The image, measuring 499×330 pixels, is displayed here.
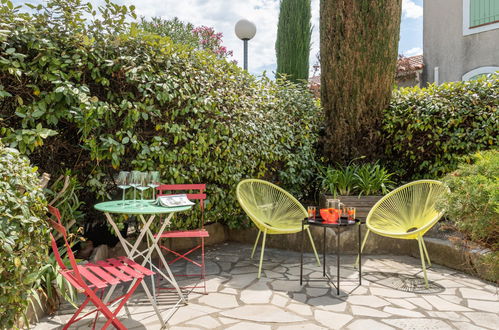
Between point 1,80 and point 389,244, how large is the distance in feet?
15.9

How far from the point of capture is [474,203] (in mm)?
2072

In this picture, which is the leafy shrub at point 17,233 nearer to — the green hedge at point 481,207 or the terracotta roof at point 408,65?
the green hedge at point 481,207

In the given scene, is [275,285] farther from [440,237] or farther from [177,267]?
[440,237]

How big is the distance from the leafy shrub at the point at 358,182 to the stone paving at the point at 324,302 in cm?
123

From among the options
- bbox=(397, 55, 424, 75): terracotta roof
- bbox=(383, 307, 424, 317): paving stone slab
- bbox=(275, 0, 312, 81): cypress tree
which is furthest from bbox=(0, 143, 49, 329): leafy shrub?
bbox=(397, 55, 424, 75): terracotta roof

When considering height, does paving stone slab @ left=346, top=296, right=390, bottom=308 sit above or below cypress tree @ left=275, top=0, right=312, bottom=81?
below

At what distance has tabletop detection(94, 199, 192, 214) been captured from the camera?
2703 millimetres

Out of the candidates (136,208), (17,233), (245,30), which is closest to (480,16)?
(245,30)

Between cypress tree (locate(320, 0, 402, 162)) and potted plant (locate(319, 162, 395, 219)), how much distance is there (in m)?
0.60

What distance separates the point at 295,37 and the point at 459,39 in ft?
16.2

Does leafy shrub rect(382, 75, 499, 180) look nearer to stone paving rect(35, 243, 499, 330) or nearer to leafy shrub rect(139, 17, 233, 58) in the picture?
stone paving rect(35, 243, 499, 330)

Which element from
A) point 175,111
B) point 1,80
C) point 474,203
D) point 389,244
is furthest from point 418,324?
point 1,80

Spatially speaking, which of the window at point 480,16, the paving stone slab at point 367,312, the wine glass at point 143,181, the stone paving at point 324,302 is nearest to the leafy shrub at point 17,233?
the stone paving at point 324,302

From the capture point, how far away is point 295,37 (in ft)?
34.1
